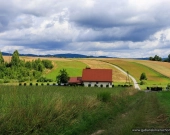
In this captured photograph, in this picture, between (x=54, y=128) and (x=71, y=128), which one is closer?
(x=54, y=128)

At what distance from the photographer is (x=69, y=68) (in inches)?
5153

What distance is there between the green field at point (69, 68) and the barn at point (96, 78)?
18.1 meters

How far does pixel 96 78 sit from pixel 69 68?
1218 inches

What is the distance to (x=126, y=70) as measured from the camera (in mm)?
132375

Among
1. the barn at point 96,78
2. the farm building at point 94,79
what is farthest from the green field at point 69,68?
the barn at point 96,78

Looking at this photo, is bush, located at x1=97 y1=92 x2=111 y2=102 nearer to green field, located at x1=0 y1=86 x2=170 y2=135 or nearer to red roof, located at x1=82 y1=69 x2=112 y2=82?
green field, located at x1=0 y1=86 x2=170 y2=135

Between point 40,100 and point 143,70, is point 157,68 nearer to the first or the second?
point 143,70

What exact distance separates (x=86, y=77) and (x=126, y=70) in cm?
3577

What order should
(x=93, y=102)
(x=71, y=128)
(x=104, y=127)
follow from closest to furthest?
(x=71, y=128), (x=104, y=127), (x=93, y=102)

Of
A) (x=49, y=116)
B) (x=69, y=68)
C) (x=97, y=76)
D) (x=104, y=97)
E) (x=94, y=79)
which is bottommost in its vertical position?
(x=49, y=116)

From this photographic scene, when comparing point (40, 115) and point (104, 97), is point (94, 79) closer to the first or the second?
point (104, 97)

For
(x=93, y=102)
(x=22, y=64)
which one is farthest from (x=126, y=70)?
(x=93, y=102)

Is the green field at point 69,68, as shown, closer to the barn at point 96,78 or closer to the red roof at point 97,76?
the red roof at point 97,76

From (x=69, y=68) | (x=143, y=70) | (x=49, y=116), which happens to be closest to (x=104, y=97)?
(x=49, y=116)
